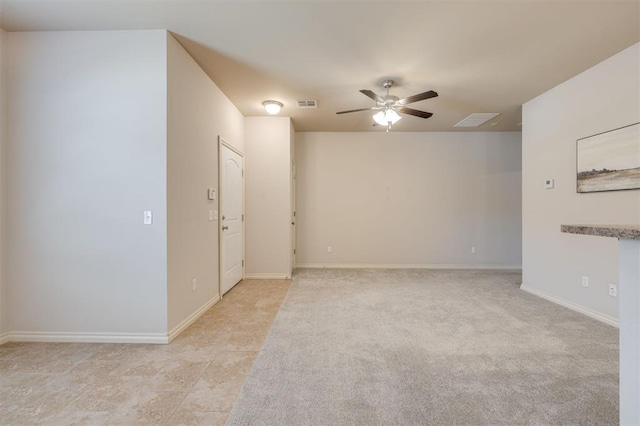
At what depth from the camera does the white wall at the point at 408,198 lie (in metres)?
5.61

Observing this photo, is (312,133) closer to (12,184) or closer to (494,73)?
(494,73)

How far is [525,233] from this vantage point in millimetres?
4137

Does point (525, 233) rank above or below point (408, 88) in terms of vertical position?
below

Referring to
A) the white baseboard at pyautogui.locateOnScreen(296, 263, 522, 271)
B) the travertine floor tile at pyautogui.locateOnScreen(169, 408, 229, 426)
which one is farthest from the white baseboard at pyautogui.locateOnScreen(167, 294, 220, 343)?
the white baseboard at pyautogui.locateOnScreen(296, 263, 522, 271)

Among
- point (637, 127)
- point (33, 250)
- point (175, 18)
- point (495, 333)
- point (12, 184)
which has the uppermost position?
point (175, 18)

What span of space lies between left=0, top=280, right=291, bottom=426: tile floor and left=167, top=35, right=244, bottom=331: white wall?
0.41 meters

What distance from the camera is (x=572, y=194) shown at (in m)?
3.38

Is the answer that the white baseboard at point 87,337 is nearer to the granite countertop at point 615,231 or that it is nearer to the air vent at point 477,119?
the granite countertop at point 615,231

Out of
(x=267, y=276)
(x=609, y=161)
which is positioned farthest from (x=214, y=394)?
(x=609, y=161)

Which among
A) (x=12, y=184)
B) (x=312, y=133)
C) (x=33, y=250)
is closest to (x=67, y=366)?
(x=33, y=250)

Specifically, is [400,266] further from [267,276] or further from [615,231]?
[615,231]

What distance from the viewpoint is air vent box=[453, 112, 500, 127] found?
181 inches

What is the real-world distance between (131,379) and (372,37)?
3.35 m

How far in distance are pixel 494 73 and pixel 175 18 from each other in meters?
3.34
